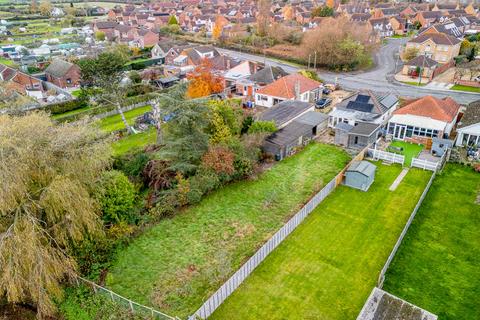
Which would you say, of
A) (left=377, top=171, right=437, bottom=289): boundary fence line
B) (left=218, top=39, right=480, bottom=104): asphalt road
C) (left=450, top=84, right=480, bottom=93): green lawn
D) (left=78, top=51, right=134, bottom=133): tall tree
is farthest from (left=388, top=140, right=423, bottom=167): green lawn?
(left=78, top=51, right=134, bottom=133): tall tree

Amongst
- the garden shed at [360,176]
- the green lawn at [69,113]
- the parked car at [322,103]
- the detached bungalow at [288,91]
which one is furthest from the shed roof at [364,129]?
the green lawn at [69,113]

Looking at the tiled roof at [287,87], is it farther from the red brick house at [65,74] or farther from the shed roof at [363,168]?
the red brick house at [65,74]

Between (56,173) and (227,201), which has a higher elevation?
(56,173)

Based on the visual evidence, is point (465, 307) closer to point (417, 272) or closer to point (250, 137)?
point (417, 272)

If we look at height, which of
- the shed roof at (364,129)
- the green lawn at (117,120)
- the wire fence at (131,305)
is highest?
the shed roof at (364,129)

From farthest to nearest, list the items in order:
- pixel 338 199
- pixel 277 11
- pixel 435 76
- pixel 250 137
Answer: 1. pixel 277 11
2. pixel 435 76
3. pixel 250 137
4. pixel 338 199

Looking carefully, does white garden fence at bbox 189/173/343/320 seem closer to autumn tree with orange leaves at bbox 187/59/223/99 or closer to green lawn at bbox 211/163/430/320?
green lawn at bbox 211/163/430/320

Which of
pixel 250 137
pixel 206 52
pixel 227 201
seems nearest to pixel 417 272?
pixel 227 201
